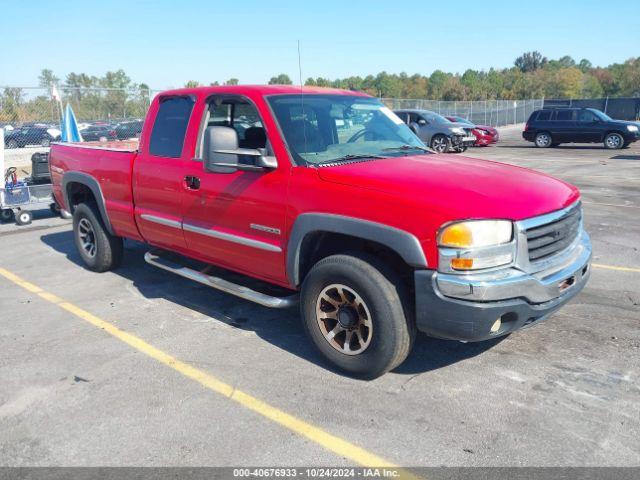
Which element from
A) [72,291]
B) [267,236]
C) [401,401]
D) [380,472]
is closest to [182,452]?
[380,472]

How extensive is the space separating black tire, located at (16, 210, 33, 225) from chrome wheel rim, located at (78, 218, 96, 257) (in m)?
3.55

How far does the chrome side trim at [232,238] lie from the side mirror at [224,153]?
0.57 metres

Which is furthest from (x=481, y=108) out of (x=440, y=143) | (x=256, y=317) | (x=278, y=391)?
(x=278, y=391)

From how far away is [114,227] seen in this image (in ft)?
19.1

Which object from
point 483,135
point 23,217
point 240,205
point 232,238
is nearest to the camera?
point 240,205

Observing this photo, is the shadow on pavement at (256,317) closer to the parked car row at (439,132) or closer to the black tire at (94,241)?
the black tire at (94,241)

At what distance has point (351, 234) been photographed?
11.4 feet

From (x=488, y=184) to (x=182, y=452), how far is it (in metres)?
2.41

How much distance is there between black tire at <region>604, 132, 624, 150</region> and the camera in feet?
70.9

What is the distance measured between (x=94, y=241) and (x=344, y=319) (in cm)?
386

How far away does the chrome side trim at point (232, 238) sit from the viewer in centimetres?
406

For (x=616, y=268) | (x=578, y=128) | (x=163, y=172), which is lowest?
(x=616, y=268)

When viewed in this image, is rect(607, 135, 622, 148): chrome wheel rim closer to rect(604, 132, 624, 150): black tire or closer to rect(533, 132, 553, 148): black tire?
rect(604, 132, 624, 150): black tire

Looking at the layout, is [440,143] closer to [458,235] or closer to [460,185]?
[460,185]
